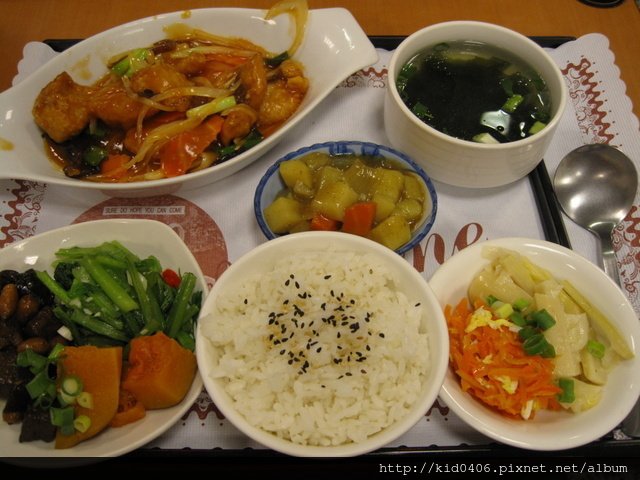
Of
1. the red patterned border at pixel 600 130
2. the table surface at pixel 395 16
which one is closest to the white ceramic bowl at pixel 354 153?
the red patterned border at pixel 600 130

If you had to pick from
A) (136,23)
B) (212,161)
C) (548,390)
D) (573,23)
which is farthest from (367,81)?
(548,390)

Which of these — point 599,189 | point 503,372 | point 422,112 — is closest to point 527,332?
point 503,372

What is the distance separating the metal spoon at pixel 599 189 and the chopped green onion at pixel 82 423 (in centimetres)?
214

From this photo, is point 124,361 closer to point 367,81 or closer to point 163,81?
point 163,81

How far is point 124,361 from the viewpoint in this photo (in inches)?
71.8

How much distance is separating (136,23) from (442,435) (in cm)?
248

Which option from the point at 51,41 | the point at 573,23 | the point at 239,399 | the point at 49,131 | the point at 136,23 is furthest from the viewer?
the point at 573,23

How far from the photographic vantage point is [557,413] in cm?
173

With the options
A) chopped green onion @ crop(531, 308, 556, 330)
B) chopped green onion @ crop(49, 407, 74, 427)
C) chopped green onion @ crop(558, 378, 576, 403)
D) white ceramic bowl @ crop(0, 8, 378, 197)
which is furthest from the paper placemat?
chopped green onion @ crop(558, 378, 576, 403)

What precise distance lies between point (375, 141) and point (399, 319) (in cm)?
116

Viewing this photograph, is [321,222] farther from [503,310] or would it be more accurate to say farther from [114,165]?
[114,165]

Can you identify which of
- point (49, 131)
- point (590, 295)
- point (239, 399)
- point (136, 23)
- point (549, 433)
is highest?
point (136, 23)

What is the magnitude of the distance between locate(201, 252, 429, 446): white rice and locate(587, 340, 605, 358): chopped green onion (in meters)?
0.61

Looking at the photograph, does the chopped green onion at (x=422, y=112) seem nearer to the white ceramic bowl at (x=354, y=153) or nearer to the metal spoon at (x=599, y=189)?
the white ceramic bowl at (x=354, y=153)
